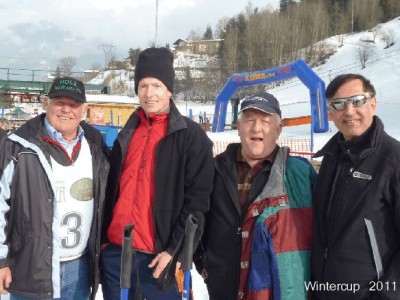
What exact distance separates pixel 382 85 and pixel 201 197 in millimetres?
42007

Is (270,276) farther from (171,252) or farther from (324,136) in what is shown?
(324,136)

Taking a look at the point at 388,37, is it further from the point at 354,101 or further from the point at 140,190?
the point at 140,190

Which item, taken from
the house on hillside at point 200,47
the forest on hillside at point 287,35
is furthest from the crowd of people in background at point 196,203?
the house on hillside at point 200,47

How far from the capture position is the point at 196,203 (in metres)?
2.64

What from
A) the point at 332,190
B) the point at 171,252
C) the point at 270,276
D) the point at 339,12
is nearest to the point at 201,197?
the point at 171,252

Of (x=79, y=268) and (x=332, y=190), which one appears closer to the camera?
(x=332, y=190)

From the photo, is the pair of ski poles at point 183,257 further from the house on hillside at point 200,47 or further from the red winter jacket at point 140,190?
the house on hillside at point 200,47

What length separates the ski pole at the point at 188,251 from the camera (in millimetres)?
2531

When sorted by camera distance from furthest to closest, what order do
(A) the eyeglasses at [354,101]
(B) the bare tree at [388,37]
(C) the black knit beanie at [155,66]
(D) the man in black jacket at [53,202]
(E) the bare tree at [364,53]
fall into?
(B) the bare tree at [388,37], (E) the bare tree at [364,53], (C) the black knit beanie at [155,66], (D) the man in black jacket at [53,202], (A) the eyeglasses at [354,101]

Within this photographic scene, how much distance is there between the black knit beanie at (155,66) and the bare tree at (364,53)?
50.8 m

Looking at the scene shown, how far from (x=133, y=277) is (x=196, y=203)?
0.68 metres

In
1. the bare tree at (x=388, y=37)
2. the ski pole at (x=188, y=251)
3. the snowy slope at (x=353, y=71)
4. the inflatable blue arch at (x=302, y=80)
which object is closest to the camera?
the ski pole at (x=188, y=251)

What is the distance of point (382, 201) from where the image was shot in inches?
85.5

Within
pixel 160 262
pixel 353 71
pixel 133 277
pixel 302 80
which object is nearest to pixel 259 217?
pixel 160 262
